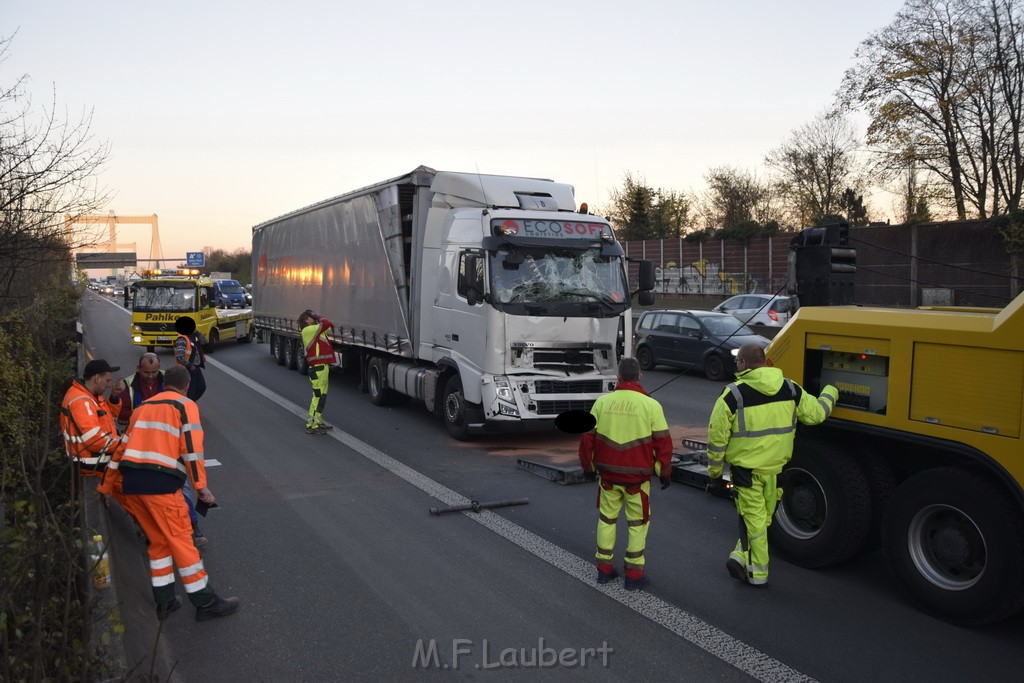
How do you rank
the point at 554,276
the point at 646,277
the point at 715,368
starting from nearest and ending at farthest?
the point at 554,276 < the point at 646,277 < the point at 715,368

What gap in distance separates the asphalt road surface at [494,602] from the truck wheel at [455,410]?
68.1 inches

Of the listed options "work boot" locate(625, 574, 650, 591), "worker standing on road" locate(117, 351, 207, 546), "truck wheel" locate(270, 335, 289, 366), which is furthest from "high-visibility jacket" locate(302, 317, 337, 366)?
"truck wheel" locate(270, 335, 289, 366)

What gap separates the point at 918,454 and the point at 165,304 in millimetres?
21534

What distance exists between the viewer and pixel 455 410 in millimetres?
11242

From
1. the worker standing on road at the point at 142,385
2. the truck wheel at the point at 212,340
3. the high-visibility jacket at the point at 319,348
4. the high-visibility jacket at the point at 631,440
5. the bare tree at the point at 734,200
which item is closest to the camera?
the high-visibility jacket at the point at 631,440

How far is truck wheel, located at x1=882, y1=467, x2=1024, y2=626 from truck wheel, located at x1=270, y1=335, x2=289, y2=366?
16836 millimetres

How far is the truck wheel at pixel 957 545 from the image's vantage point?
475 cm

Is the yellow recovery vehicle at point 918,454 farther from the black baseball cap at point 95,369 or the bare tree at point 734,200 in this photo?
the bare tree at point 734,200

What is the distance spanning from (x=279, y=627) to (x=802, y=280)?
4.95 m

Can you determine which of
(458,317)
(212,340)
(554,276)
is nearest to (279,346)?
(212,340)

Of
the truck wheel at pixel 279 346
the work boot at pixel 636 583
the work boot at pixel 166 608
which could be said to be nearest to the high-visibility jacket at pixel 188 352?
the work boot at pixel 166 608

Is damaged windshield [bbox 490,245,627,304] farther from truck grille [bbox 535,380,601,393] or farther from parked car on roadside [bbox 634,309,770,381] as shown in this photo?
parked car on roadside [bbox 634,309,770,381]

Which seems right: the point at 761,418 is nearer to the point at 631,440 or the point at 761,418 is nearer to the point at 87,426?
the point at 631,440

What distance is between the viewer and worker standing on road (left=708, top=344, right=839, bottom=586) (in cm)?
563
